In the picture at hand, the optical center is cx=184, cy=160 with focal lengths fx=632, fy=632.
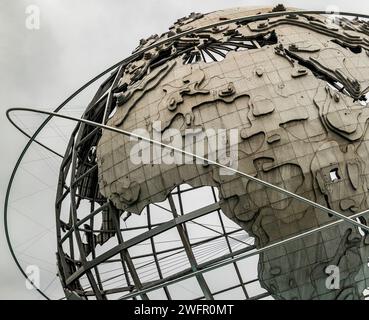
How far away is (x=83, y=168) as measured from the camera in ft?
33.6

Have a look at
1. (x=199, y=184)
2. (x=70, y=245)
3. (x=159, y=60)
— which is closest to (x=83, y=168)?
(x=70, y=245)

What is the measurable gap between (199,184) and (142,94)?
70.9 inches

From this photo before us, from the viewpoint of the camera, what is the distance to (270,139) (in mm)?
8039

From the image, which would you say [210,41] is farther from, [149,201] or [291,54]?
[149,201]

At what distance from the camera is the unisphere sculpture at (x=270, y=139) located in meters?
7.96

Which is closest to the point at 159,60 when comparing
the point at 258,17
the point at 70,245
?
the point at 258,17

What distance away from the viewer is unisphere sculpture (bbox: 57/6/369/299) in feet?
26.1

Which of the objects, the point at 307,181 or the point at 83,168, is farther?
the point at 83,168

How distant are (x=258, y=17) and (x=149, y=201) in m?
3.39

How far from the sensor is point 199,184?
8164mm
